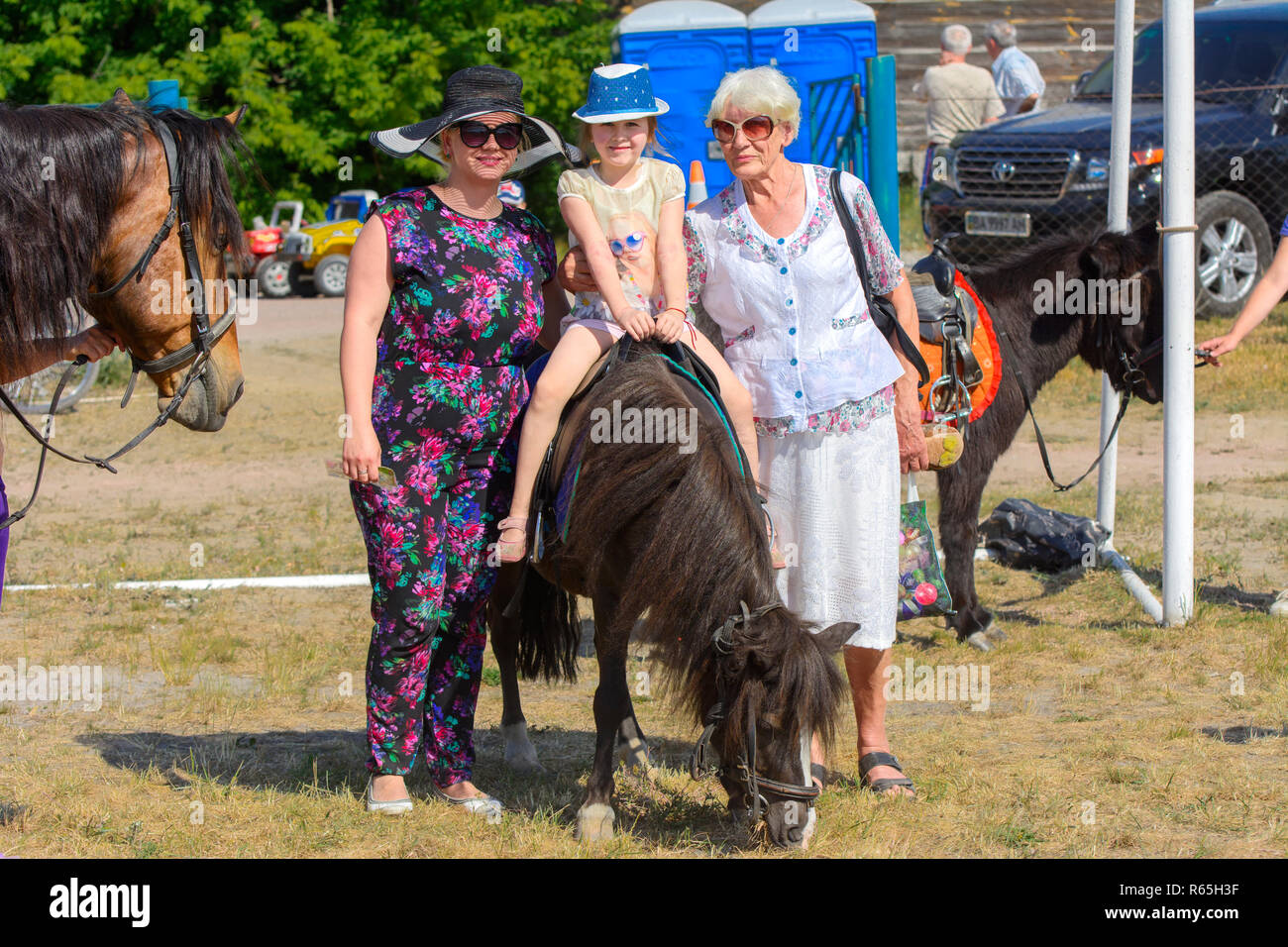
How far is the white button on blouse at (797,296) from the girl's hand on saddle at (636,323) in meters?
0.30

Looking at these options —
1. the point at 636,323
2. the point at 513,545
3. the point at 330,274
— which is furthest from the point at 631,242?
the point at 330,274

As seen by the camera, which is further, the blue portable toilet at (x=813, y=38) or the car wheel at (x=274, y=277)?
the car wheel at (x=274, y=277)

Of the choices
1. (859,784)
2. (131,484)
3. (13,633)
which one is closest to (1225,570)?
(859,784)

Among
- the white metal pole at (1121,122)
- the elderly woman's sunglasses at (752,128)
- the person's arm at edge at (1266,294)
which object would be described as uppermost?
the white metal pole at (1121,122)

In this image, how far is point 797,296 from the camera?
388cm

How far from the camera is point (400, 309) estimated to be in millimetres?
3879

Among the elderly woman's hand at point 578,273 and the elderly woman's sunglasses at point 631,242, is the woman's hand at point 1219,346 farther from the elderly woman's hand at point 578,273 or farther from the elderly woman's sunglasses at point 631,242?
the elderly woman's hand at point 578,273

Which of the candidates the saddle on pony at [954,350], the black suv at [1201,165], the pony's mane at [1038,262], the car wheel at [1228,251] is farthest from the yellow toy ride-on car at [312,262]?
the saddle on pony at [954,350]

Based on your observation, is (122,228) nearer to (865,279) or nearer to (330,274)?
(865,279)

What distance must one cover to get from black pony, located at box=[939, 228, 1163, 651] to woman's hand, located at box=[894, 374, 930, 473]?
1745mm

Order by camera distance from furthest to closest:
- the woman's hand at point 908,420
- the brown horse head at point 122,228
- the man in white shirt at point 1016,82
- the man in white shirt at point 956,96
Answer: the man in white shirt at point 1016,82 < the man in white shirt at point 956,96 < the woman's hand at point 908,420 < the brown horse head at point 122,228

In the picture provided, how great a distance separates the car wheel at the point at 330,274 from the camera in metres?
19.2

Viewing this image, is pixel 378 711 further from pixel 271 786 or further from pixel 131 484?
pixel 131 484

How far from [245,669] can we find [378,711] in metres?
2.07
